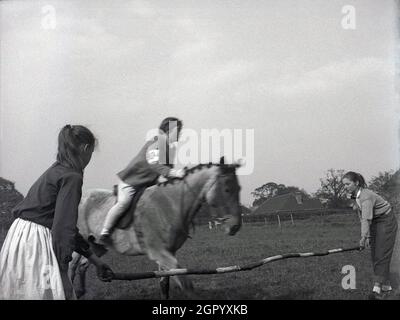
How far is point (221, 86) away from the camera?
15.8ft

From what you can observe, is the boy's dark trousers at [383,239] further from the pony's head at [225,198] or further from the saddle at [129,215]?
the saddle at [129,215]

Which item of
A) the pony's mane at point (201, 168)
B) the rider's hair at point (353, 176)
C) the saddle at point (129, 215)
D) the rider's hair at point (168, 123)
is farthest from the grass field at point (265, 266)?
the rider's hair at point (168, 123)

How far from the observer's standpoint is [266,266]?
4.58 meters

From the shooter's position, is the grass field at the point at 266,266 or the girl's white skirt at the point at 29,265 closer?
the girl's white skirt at the point at 29,265

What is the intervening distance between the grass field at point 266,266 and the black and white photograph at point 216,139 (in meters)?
0.01

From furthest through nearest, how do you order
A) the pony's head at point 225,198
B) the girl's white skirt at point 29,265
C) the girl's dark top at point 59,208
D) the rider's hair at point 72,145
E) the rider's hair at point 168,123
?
1. the rider's hair at point 168,123
2. the pony's head at point 225,198
3. the rider's hair at point 72,145
4. the girl's white skirt at point 29,265
5. the girl's dark top at point 59,208

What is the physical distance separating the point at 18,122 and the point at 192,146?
1.58m

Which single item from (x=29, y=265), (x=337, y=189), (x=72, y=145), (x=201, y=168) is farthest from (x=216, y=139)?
(x=29, y=265)

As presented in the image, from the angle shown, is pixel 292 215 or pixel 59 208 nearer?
pixel 59 208

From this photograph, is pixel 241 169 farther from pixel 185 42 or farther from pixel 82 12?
pixel 82 12

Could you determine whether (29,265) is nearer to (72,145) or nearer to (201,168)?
(72,145)

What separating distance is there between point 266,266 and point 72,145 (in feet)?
6.38

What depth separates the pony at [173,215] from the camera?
4.38 meters

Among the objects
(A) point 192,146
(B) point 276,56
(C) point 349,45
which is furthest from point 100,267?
(C) point 349,45
